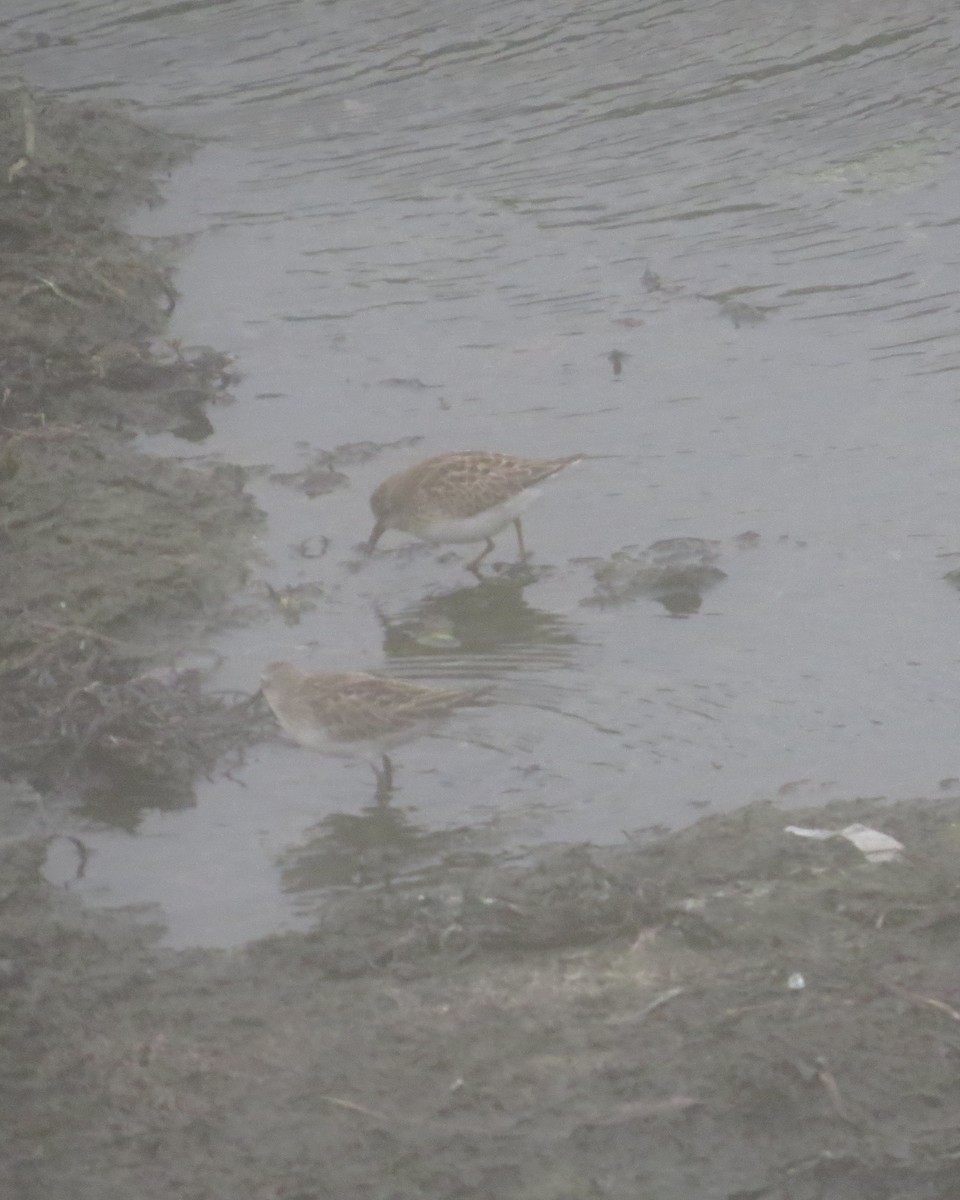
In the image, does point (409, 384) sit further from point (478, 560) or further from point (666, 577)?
point (666, 577)

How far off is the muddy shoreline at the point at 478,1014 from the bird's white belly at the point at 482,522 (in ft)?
5.11

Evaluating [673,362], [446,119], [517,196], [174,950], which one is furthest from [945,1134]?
[446,119]

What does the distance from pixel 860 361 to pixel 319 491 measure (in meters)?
2.87

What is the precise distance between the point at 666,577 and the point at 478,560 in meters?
0.99

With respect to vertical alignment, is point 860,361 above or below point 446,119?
below

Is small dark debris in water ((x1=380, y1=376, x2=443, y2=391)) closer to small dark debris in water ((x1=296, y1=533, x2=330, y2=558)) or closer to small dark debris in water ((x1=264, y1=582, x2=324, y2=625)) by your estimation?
→ small dark debris in water ((x1=296, y1=533, x2=330, y2=558))

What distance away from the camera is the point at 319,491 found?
9023 millimetres

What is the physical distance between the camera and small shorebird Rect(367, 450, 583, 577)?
8.23 m

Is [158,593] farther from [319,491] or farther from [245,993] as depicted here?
[245,993]

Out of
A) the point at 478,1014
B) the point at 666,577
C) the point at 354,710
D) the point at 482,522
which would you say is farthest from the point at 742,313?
the point at 478,1014

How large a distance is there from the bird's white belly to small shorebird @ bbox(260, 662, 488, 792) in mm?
1477

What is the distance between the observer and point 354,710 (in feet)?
21.8

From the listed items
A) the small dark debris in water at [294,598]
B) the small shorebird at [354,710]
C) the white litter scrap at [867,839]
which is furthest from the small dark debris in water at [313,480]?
the white litter scrap at [867,839]

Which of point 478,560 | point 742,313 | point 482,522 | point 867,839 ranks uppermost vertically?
point 742,313
